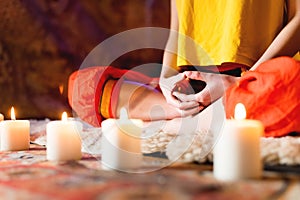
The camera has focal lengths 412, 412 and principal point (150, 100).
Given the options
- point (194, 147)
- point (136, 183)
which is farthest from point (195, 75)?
point (136, 183)

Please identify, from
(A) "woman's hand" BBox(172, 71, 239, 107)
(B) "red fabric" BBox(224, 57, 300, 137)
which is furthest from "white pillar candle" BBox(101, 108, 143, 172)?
(A) "woman's hand" BBox(172, 71, 239, 107)

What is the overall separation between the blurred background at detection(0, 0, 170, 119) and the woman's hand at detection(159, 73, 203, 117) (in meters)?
0.80

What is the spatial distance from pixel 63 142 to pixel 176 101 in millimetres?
552

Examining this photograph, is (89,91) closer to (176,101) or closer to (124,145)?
(176,101)

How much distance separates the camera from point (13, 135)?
3.76ft

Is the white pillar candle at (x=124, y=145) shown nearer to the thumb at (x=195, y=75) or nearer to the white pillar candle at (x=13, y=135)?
the white pillar candle at (x=13, y=135)

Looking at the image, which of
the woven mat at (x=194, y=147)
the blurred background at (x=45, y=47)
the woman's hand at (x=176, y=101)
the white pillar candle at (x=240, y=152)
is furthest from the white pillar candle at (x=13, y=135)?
the blurred background at (x=45, y=47)

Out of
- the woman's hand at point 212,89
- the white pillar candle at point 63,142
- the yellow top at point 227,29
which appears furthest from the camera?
the yellow top at point 227,29

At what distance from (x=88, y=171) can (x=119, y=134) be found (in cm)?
9

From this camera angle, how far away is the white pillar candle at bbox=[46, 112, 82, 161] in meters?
0.93

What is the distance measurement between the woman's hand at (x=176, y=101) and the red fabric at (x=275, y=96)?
223mm

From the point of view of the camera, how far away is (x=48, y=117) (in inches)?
86.7

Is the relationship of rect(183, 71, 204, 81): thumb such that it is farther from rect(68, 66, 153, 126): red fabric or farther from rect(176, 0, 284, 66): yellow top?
rect(68, 66, 153, 126): red fabric

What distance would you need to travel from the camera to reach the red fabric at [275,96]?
1097mm
